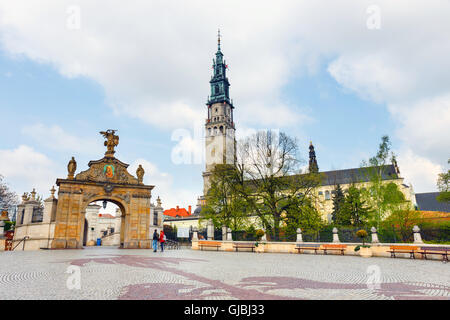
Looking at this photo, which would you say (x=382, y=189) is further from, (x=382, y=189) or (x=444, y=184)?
(x=444, y=184)

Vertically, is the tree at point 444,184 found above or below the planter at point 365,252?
above

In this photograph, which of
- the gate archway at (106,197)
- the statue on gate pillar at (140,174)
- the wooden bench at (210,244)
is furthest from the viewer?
the statue on gate pillar at (140,174)

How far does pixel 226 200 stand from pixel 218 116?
6146 cm

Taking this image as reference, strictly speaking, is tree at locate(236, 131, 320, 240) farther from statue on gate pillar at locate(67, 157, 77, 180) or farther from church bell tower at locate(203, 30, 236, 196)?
church bell tower at locate(203, 30, 236, 196)

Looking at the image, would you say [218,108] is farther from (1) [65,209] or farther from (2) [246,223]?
(1) [65,209]

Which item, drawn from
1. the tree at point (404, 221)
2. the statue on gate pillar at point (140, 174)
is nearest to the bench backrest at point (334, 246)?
the tree at point (404, 221)

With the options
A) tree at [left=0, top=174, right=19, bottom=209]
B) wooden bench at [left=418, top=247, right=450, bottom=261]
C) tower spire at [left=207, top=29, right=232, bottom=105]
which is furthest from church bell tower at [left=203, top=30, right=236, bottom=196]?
wooden bench at [left=418, top=247, right=450, bottom=261]

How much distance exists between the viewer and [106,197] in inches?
1161

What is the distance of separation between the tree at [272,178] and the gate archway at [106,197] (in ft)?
37.4

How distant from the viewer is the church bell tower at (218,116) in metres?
95.6

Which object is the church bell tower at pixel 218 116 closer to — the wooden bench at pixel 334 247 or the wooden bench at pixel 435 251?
the wooden bench at pixel 334 247

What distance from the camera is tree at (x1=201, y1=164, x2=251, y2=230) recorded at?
34719 millimetres
